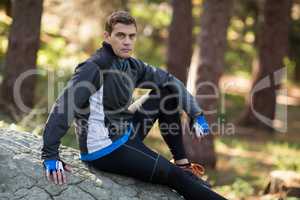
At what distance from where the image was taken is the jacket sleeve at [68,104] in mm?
4254

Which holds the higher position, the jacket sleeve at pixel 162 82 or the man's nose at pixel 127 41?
the man's nose at pixel 127 41

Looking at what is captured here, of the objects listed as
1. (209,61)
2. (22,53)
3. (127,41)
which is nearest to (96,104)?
(127,41)

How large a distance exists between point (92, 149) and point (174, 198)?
85 centimetres

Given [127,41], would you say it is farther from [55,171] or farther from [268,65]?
[268,65]

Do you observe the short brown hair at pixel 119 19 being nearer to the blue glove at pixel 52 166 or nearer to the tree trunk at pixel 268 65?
the blue glove at pixel 52 166

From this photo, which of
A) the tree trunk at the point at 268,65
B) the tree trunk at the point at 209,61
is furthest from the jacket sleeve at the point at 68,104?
the tree trunk at the point at 268,65

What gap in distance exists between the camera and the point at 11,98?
10828 millimetres

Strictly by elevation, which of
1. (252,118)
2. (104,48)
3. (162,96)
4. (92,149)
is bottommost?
(252,118)

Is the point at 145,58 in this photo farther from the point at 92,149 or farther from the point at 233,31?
the point at 92,149

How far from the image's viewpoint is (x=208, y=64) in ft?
32.2

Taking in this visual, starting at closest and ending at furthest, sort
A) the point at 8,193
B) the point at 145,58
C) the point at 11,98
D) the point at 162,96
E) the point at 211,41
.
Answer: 1. the point at 8,193
2. the point at 162,96
3. the point at 211,41
4. the point at 11,98
5. the point at 145,58

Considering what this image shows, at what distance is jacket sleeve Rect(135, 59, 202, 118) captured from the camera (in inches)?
198

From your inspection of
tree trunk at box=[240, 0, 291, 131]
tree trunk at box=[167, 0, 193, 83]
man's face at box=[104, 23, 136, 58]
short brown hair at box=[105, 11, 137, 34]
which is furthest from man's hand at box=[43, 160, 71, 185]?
tree trunk at box=[240, 0, 291, 131]

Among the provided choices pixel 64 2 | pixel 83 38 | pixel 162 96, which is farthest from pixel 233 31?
pixel 162 96
